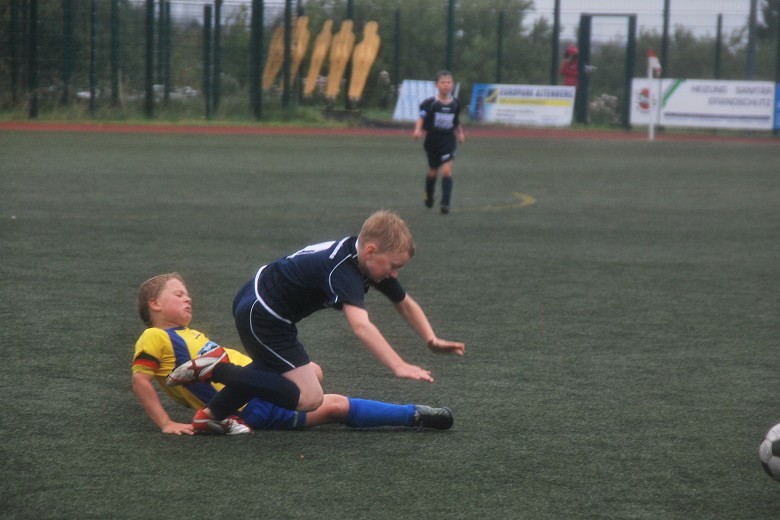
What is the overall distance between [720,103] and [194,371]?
84.5 feet

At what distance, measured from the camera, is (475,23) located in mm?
34312

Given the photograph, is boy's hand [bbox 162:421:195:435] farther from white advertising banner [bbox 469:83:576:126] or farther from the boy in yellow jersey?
white advertising banner [bbox 469:83:576:126]

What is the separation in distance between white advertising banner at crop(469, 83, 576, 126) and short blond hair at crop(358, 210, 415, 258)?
86.9 ft

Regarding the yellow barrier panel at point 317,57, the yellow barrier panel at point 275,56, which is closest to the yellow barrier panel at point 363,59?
the yellow barrier panel at point 317,57

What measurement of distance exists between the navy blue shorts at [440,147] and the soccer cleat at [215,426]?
979cm

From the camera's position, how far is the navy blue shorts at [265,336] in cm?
435

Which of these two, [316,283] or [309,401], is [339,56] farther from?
[316,283]

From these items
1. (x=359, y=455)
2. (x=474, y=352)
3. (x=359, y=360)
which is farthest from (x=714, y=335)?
(x=359, y=455)

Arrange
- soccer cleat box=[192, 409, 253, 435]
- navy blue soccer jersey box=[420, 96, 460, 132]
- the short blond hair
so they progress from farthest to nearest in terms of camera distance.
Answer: navy blue soccer jersey box=[420, 96, 460, 132] → soccer cleat box=[192, 409, 253, 435] → the short blond hair

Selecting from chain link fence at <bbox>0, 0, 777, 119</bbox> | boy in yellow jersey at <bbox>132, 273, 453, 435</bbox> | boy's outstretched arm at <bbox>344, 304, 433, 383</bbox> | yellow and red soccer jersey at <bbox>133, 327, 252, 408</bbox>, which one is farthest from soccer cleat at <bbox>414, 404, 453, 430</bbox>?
chain link fence at <bbox>0, 0, 777, 119</bbox>

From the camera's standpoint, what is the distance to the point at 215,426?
175 inches

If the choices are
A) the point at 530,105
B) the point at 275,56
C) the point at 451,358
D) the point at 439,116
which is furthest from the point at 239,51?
the point at 451,358

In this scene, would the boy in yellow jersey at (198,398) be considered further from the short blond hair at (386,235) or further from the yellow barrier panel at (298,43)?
the yellow barrier panel at (298,43)

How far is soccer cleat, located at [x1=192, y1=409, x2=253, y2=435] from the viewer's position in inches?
176
